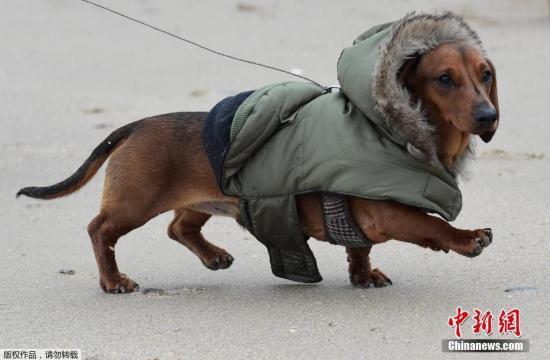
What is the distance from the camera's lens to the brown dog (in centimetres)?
397

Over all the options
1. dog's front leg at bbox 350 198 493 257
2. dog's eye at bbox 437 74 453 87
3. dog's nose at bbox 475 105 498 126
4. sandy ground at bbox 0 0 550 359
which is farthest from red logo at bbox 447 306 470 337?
dog's eye at bbox 437 74 453 87

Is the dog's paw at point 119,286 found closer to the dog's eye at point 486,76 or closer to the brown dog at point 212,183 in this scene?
the brown dog at point 212,183

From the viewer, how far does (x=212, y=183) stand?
445 cm

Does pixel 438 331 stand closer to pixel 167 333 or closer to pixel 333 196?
pixel 333 196

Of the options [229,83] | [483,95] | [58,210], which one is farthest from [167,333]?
[229,83]

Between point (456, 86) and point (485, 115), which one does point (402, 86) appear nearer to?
point (456, 86)

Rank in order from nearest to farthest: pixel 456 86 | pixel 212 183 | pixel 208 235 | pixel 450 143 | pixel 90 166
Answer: pixel 456 86, pixel 450 143, pixel 212 183, pixel 90 166, pixel 208 235

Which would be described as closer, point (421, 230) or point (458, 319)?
point (458, 319)

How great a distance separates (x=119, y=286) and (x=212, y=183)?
647 millimetres

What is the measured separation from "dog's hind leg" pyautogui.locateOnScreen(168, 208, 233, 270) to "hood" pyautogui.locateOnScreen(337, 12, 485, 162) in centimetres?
113

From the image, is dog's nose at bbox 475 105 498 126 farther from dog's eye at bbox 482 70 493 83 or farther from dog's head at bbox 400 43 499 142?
dog's eye at bbox 482 70 493 83

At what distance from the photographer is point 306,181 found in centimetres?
412

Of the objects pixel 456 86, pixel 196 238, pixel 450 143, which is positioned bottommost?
pixel 196 238

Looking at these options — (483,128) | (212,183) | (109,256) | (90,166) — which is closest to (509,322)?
(483,128)
